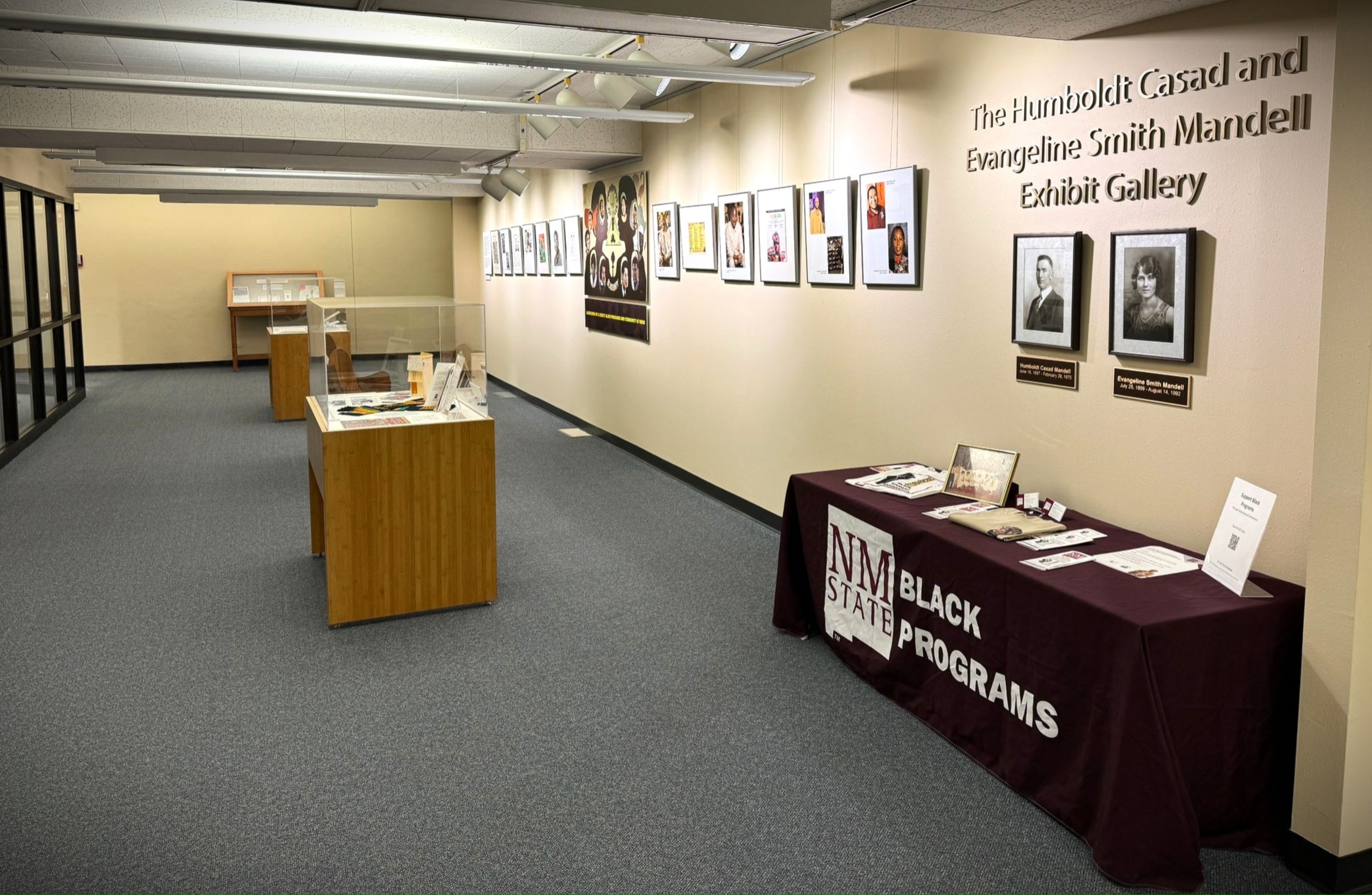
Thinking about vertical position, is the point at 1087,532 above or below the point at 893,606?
above

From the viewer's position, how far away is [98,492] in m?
7.68

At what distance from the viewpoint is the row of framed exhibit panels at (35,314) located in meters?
8.82

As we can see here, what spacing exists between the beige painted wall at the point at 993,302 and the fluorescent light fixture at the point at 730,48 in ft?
1.47

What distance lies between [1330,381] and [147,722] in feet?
12.9

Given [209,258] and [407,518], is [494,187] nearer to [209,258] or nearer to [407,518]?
[407,518]

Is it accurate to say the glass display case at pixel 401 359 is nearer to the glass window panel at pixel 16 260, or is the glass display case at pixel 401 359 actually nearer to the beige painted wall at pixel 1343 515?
the beige painted wall at pixel 1343 515

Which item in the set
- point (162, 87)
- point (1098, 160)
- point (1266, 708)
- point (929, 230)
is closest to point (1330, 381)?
point (1266, 708)

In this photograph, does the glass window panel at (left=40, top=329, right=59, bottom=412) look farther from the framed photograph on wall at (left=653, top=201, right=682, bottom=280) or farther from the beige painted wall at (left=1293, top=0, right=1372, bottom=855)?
the beige painted wall at (left=1293, top=0, right=1372, bottom=855)

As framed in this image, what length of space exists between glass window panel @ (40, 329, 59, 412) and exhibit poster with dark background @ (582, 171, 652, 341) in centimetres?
559

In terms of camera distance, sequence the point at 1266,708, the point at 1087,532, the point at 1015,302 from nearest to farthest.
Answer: the point at 1266,708, the point at 1087,532, the point at 1015,302

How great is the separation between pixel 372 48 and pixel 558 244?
6.28 metres

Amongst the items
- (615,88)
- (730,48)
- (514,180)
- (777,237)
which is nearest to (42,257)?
(514,180)

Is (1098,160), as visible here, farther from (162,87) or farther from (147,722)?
(162,87)

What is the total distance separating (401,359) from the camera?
554 centimetres
